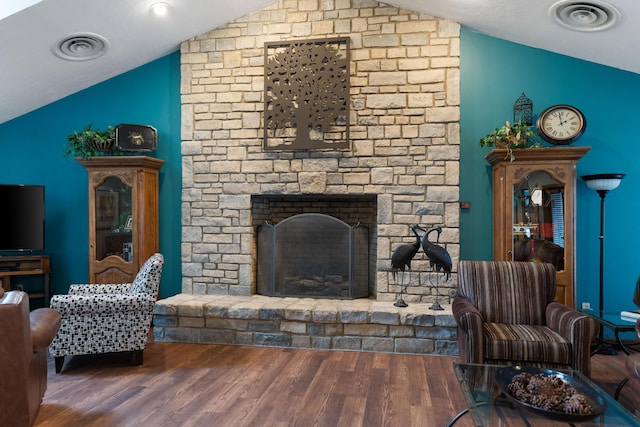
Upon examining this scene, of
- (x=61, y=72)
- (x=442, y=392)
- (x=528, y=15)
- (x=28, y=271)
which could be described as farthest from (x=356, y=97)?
(x=28, y=271)

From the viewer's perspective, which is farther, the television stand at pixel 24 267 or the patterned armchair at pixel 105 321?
the television stand at pixel 24 267

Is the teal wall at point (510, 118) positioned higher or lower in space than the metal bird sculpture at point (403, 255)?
higher

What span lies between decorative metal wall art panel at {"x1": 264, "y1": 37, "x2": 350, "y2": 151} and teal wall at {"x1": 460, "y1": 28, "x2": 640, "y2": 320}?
123cm

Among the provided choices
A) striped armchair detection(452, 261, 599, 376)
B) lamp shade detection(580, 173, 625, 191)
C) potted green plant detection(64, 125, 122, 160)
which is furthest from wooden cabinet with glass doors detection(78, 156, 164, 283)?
lamp shade detection(580, 173, 625, 191)

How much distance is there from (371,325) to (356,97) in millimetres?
2270

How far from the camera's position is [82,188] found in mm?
4871

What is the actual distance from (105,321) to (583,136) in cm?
458

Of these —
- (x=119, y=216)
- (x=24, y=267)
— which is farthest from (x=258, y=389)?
(x=24, y=267)

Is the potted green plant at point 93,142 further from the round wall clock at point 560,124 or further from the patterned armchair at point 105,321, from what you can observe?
the round wall clock at point 560,124

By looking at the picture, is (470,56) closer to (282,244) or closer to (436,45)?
(436,45)

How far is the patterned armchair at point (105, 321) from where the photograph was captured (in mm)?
3148

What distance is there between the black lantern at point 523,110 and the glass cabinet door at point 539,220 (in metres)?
0.55

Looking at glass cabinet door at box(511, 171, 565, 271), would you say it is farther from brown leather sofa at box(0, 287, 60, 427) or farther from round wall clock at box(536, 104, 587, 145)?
brown leather sofa at box(0, 287, 60, 427)

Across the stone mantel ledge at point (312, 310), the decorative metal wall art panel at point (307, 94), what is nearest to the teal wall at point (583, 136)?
the stone mantel ledge at point (312, 310)
